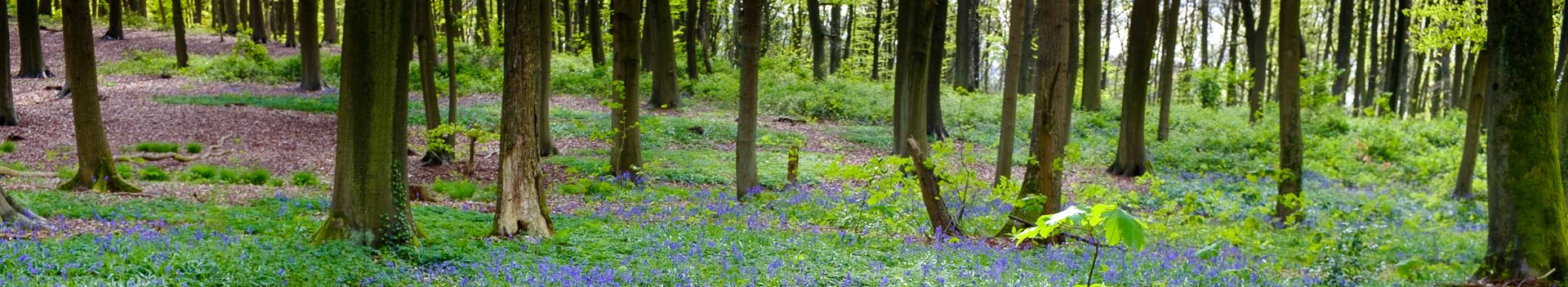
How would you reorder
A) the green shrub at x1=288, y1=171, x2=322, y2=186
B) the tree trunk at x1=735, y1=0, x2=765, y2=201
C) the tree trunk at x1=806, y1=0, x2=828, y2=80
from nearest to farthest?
the tree trunk at x1=735, y1=0, x2=765, y2=201 < the green shrub at x1=288, y1=171, x2=322, y2=186 < the tree trunk at x1=806, y1=0, x2=828, y2=80

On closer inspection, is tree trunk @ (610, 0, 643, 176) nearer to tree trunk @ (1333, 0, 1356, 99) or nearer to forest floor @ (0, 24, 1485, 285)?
forest floor @ (0, 24, 1485, 285)

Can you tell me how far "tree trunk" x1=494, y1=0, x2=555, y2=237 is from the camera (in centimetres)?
823

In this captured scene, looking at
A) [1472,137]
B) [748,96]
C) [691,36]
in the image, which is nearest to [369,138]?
[748,96]

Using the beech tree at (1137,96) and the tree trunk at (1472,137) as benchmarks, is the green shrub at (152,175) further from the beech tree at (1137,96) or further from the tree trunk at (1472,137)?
the tree trunk at (1472,137)

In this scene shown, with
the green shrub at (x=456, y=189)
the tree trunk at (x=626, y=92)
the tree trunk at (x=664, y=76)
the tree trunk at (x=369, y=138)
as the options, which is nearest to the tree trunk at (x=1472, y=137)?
the tree trunk at (x=626, y=92)

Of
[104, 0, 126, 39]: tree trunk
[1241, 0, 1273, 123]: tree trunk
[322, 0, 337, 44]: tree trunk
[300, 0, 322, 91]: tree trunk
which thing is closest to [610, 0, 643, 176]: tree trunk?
[1241, 0, 1273, 123]: tree trunk

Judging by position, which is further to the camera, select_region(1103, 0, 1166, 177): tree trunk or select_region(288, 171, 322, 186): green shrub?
A: select_region(1103, 0, 1166, 177): tree trunk

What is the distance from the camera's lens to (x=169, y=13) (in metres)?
48.3

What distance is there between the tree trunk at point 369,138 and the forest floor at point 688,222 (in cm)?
30

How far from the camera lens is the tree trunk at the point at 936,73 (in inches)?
695

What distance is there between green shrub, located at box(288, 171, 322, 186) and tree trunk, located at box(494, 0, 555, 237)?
19.4ft

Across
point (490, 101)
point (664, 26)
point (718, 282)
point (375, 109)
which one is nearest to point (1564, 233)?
point (718, 282)

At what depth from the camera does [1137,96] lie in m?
18.8

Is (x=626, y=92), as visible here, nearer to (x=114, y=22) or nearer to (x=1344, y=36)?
(x=1344, y=36)
